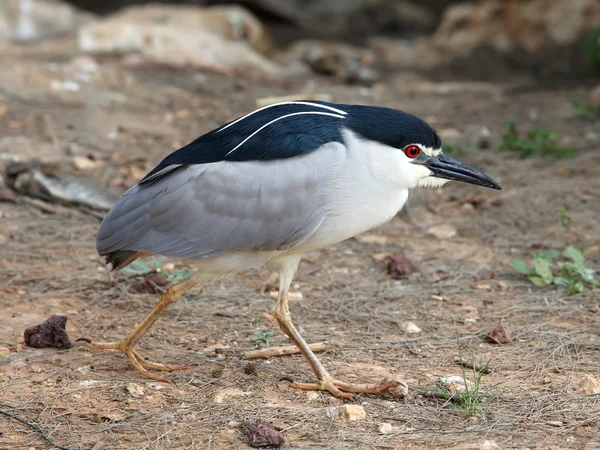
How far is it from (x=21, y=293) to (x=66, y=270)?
1.28 feet

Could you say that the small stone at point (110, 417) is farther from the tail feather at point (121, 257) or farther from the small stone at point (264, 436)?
the tail feather at point (121, 257)

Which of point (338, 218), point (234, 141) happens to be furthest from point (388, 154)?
point (234, 141)

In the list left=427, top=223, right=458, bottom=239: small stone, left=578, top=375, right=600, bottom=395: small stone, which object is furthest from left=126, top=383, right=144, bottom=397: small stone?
left=427, top=223, right=458, bottom=239: small stone

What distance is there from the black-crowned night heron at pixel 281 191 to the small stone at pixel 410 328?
0.79 metres

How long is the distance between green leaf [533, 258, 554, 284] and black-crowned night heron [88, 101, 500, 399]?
130cm

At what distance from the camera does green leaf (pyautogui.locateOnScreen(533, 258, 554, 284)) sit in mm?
4850

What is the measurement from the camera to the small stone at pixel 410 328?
434cm

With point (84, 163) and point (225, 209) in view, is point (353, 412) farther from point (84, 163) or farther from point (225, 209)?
point (84, 163)

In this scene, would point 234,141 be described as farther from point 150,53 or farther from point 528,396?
point 150,53

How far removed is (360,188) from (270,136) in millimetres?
474

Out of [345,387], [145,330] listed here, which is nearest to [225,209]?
[145,330]

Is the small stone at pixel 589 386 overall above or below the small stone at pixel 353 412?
above

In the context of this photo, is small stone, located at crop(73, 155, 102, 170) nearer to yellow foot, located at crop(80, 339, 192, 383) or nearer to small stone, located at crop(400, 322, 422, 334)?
yellow foot, located at crop(80, 339, 192, 383)

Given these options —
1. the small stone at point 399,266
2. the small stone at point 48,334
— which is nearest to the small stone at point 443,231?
the small stone at point 399,266
